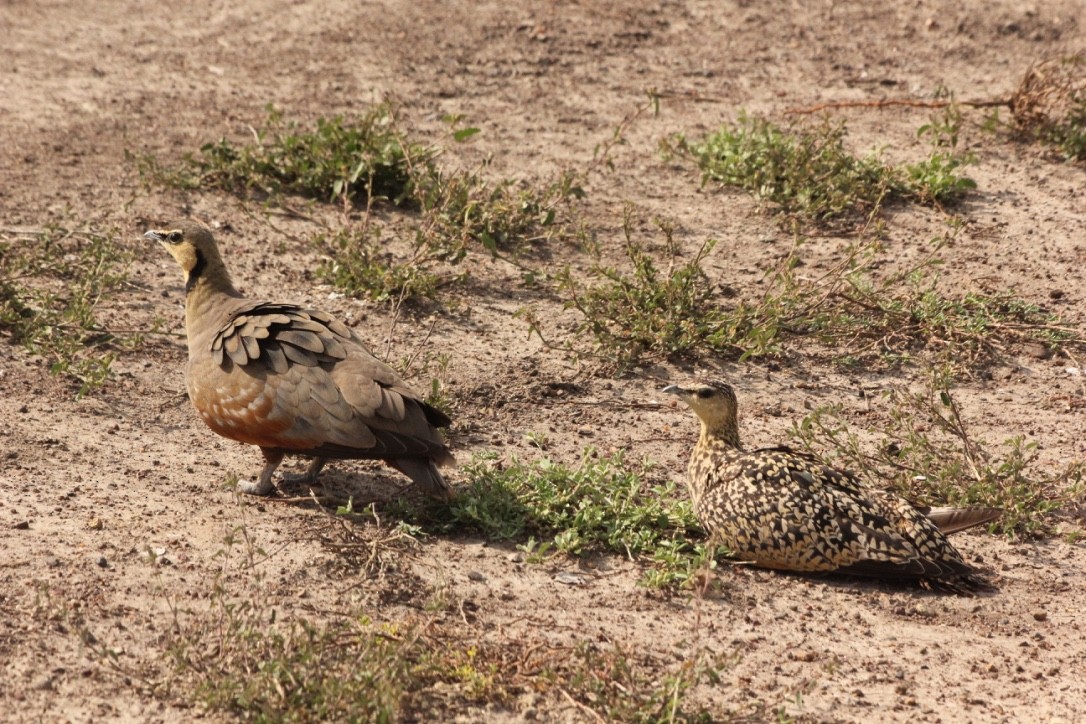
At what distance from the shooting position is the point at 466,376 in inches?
303

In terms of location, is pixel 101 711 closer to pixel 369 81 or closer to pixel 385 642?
pixel 385 642

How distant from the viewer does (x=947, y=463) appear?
6840mm

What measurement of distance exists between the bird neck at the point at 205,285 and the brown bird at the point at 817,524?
2.76 meters

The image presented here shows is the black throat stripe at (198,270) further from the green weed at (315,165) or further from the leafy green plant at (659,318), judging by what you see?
the green weed at (315,165)

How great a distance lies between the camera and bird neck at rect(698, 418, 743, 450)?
6.47 metres

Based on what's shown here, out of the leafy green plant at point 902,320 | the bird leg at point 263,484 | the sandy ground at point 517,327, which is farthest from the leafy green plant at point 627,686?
the leafy green plant at point 902,320

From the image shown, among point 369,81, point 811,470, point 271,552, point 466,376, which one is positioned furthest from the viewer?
point 369,81

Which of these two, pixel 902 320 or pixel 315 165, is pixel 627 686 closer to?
pixel 902 320

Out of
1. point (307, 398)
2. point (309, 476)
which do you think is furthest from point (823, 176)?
point (307, 398)

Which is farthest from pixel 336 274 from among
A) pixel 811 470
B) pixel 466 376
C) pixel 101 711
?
pixel 101 711

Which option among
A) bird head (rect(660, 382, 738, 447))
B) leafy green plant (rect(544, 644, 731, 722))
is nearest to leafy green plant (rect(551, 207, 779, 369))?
bird head (rect(660, 382, 738, 447))

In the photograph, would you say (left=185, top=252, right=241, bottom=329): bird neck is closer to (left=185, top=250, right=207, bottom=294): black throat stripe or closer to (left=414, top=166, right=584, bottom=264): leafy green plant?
(left=185, top=250, right=207, bottom=294): black throat stripe

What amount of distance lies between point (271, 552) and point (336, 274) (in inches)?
122

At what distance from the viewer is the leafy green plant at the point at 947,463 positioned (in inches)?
258
